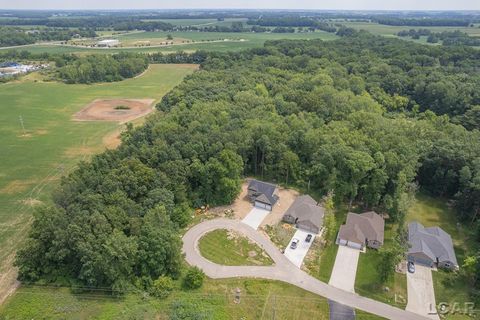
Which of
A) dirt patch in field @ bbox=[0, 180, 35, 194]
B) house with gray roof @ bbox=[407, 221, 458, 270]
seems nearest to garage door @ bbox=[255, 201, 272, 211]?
house with gray roof @ bbox=[407, 221, 458, 270]

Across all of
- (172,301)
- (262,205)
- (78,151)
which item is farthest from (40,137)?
(172,301)

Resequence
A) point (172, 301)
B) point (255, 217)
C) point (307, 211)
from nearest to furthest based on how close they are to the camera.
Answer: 1. point (172, 301)
2. point (307, 211)
3. point (255, 217)

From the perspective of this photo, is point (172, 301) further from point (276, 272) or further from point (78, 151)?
point (78, 151)

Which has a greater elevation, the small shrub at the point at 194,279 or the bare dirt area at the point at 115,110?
the bare dirt area at the point at 115,110

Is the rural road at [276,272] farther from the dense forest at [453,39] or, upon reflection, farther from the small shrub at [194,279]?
the dense forest at [453,39]

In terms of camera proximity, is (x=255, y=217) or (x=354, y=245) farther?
(x=255, y=217)

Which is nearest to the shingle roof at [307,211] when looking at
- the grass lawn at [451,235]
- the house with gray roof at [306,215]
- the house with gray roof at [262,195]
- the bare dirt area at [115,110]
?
the house with gray roof at [306,215]
